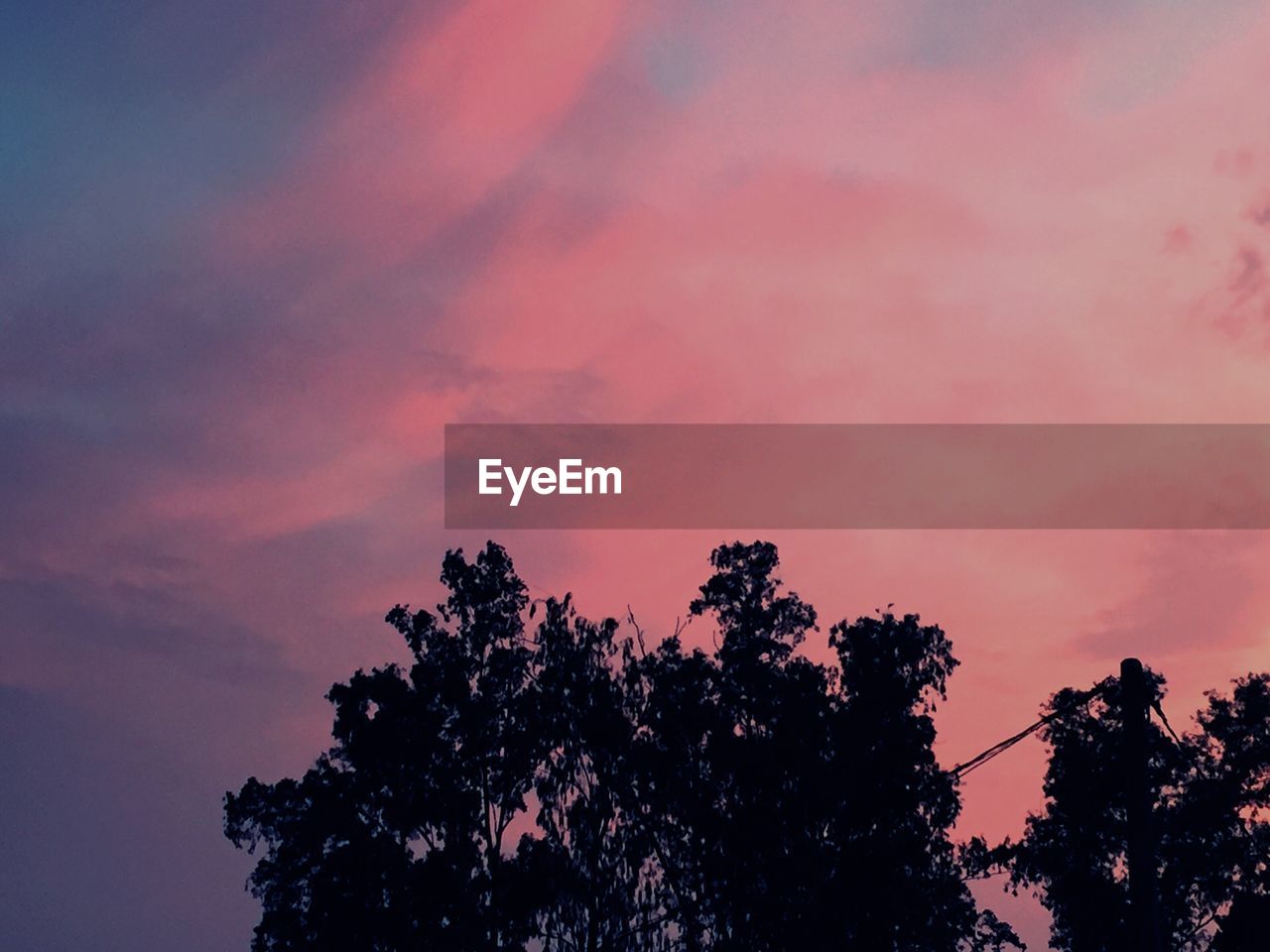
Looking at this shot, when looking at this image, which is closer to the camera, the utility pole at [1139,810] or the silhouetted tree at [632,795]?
the utility pole at [1139,810]

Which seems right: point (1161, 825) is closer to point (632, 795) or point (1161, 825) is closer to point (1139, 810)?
point (632, 795)

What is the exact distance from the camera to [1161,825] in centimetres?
5097

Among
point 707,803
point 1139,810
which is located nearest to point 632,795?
point 707,803

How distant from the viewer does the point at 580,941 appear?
160 feet

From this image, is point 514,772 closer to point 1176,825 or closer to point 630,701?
point 630,701

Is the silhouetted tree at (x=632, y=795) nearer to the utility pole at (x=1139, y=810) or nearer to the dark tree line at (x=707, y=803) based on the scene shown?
the dark tree line at (x=707, y=803)

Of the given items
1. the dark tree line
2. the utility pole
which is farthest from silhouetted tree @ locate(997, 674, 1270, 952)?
the utility pole

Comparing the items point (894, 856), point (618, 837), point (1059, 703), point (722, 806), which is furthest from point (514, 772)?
point (1059, 703)

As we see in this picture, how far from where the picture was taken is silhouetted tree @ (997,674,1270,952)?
50125 millimetres

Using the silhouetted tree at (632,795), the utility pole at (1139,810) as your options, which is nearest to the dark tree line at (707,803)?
the silhouetted tree at (632,795)

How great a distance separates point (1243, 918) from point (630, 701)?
2105 cm

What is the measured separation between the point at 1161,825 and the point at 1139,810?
120 ft

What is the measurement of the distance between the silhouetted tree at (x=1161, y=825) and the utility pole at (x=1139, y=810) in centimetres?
3263

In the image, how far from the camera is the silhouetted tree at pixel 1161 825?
164 feet
